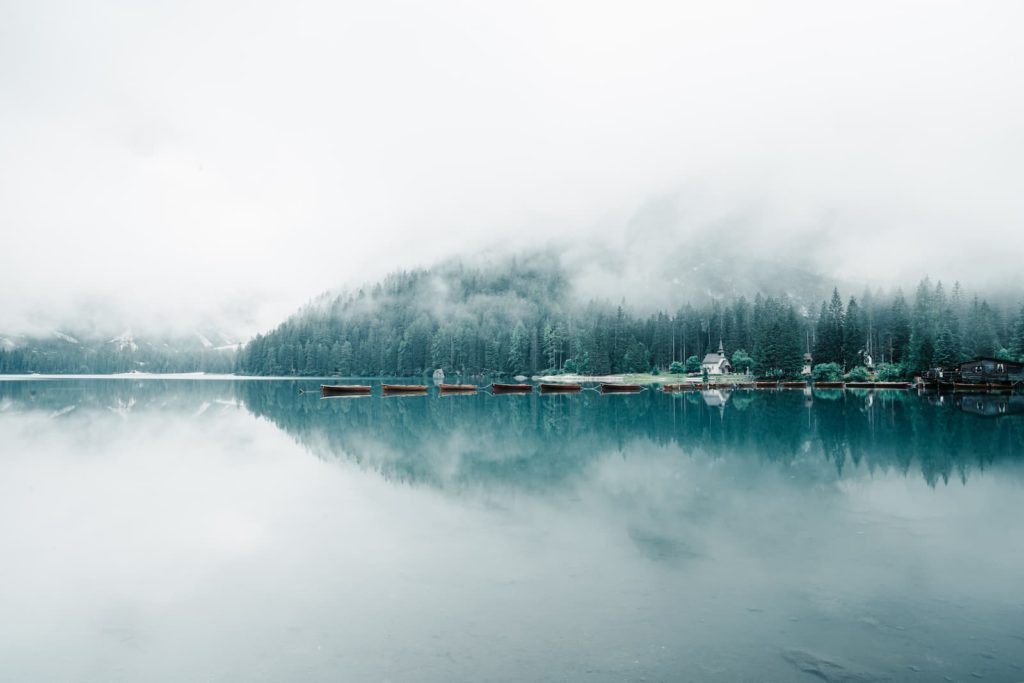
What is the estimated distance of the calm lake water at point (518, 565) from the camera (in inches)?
413

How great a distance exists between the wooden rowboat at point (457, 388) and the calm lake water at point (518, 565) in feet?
200

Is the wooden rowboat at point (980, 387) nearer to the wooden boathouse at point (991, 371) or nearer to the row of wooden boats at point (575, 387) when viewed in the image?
the row of wooden boats at point (575, 387)

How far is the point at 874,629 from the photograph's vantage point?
1125 cm

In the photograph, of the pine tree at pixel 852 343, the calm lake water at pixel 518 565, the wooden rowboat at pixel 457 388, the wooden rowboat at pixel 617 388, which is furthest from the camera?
the pine tree at pixel 852 343

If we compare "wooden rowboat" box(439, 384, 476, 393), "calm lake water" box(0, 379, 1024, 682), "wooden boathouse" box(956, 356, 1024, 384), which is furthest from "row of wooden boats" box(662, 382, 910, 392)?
"calm lake water" box(0, 379, 1024, 682)

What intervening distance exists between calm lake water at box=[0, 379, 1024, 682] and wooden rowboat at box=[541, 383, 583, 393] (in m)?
63.2

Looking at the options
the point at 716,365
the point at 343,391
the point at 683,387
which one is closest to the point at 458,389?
the point at 343,391

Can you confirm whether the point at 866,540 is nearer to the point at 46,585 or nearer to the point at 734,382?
the point at 46,585

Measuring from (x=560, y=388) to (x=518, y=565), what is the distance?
291 ft

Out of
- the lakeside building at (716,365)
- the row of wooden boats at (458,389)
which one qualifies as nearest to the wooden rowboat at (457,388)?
the row of wooden boats at (458,389)

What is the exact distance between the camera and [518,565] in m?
15.4

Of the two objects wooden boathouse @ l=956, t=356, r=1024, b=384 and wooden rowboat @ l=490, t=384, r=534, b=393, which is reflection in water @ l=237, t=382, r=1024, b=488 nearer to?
wooden rowboat @ l=490, t=384, r=534, b=393

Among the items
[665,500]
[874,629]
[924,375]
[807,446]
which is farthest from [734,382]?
[874,629]

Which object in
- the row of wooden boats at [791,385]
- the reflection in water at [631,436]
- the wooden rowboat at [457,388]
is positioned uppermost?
the wooden rowboat at [457,388]
